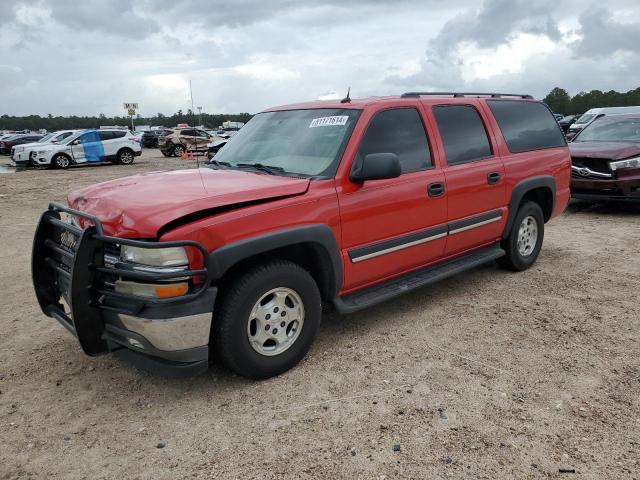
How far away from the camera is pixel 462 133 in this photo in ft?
15.2

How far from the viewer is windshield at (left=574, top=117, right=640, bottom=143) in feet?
29.3

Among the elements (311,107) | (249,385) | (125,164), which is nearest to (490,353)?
(249,385)

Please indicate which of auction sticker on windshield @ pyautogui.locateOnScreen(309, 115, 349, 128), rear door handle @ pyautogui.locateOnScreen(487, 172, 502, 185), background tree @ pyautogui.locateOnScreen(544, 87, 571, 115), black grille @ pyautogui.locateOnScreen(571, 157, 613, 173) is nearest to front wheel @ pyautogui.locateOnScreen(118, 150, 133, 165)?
black grille @ pyautogui.locateOnScreen(571, 157, 613, 173)

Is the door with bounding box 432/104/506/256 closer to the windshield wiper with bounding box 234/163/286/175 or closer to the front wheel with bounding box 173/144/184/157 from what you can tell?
the windshield wiper with bounding box 234/163/286/175

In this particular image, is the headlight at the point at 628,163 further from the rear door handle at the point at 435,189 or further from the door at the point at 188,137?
the door at the point at 188,137

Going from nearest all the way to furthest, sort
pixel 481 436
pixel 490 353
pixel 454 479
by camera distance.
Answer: pixel 454 479, pixel 481 436, pixel 490 353

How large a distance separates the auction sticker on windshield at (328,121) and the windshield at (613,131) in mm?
6881

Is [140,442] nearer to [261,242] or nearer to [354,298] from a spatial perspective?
[261,242]

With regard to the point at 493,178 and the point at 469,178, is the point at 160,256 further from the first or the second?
the point at 493,178

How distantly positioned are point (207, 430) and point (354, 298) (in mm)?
1454

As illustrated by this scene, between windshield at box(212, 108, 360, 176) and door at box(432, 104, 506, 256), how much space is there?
1019mm

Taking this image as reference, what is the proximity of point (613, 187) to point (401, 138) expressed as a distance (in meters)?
5.66

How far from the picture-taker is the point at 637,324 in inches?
163

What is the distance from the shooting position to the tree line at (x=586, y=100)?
216 ft
